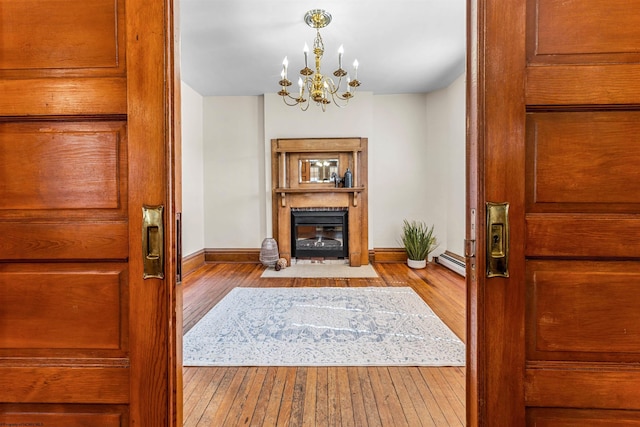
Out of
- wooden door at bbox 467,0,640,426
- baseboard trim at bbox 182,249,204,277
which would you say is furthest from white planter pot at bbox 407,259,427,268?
wooden door at bbox 467,0,640,426

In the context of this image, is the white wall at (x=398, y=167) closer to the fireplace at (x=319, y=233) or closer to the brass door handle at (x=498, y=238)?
the fireplace at (x=319, y=233)

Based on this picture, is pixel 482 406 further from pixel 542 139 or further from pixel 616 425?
pixel 542 139

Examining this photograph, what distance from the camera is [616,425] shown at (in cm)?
73

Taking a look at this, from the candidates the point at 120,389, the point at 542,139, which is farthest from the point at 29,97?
the point at 542,139

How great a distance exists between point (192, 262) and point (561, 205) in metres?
4.84

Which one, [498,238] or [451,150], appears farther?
[451,150]

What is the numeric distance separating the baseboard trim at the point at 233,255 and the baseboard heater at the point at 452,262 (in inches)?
117

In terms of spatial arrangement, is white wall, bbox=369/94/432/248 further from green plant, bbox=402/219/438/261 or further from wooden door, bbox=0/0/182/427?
wooden door, bbox=0/0/182/427

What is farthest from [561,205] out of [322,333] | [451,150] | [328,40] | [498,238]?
[451,150]

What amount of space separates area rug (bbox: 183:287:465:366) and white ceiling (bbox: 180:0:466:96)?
9.01 feet

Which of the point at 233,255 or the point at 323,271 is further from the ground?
the point at 233,255

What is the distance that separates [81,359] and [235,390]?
1.21 m

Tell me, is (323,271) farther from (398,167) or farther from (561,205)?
(561,205)

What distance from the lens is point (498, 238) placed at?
73 centimetres
